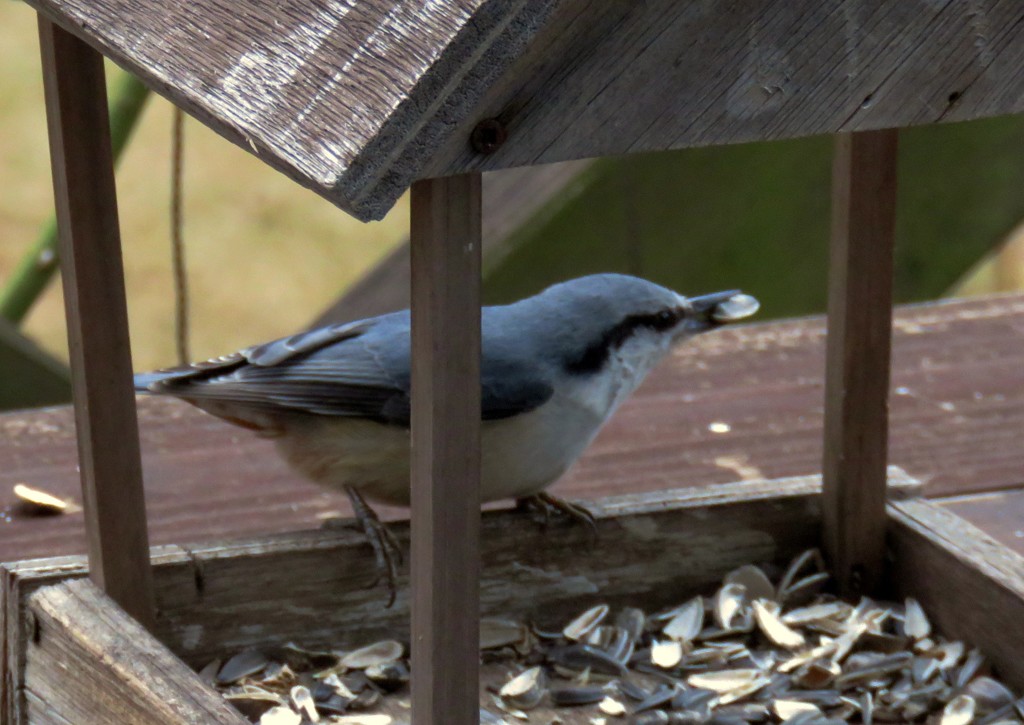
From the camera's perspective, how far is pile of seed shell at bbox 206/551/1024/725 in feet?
6.16

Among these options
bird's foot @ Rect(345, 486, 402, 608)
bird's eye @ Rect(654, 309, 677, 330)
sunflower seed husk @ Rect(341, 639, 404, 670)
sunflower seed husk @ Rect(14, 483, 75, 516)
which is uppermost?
bird's eye @ Rect(654, 309, 677, 330)

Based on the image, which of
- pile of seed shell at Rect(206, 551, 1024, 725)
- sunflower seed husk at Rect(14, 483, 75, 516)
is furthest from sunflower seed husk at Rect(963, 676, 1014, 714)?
sunflower seed husk at Rect(14, 483, 75, 516)

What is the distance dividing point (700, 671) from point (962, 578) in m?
0.36

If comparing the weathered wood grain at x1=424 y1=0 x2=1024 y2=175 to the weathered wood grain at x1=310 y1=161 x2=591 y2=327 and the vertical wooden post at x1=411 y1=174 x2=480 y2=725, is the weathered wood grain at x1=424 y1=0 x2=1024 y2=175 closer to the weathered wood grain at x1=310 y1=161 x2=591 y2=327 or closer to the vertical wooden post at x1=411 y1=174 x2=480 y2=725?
the vertical wooden post at x1=411 y1=174 x2=480 y2=725

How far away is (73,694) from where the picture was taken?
69.2 inches

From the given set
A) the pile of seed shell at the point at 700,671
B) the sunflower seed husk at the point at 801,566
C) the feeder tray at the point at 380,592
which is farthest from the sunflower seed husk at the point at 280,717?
the sunflower seed husk at the point at 801,566

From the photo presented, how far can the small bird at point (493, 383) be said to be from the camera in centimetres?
214

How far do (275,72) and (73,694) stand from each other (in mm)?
929

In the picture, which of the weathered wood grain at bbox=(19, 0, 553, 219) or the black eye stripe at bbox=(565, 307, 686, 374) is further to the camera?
the black eye stripe at bbox=(565, 307, 686, 374)

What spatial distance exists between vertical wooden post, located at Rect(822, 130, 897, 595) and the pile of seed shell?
8cm

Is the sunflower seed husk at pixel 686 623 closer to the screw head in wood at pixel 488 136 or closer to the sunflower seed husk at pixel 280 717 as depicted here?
the sunflower seed husk at pixel 280 717

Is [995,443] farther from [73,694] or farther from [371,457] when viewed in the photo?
[73,694]

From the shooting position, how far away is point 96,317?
171 cm

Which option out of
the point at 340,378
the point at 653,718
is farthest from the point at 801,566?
the point at 340,378
